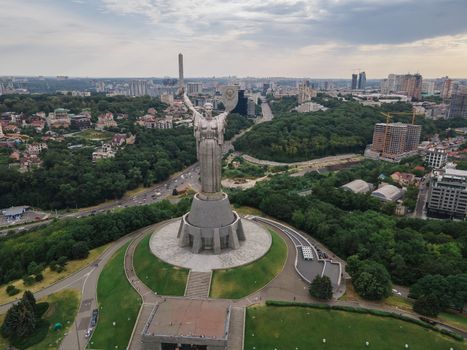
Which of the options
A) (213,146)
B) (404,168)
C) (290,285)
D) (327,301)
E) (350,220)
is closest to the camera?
(327,301)

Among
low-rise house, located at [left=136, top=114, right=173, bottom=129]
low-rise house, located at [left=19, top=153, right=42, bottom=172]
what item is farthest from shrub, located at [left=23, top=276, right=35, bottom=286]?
low-rise house, located at [left=136, top=114, right=173, bottom=129]

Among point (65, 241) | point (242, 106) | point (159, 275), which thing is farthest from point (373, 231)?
point (242, 106)

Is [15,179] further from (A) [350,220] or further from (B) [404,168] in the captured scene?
(B) [404,168]

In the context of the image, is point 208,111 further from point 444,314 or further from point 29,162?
point 29,162

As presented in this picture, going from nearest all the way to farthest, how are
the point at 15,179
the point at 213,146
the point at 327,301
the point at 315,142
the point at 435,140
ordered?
the point at 327,301, the point at 213,146, the point at 15,179, the point at 315,142, the point at 435,140

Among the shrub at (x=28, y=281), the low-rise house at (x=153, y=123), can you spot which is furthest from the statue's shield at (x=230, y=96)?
the low-rise house at (x=153, y=123)

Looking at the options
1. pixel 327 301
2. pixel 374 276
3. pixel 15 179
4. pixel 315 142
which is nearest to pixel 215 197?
pixel 327 301

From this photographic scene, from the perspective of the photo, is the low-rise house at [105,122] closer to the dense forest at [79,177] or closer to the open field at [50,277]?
the dense forest at [79,177]
